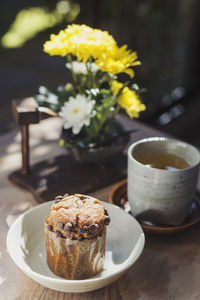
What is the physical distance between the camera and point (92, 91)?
2.91ft

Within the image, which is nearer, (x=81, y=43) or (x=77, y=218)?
(x=77, y=218)

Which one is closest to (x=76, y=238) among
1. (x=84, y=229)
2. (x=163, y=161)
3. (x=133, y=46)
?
(x=84, y=229)

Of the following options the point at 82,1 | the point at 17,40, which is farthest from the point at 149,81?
the point at 17,40

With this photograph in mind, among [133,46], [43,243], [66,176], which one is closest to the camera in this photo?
[43,243]

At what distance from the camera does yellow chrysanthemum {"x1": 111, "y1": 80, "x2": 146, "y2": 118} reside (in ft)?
2.98

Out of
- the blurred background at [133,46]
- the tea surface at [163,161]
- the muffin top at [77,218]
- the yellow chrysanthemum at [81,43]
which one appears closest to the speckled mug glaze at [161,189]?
the tea surface at [163,161]

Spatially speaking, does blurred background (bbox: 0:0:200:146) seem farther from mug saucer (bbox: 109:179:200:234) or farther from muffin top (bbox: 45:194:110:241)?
muffin top (bbox: 45:194:110:241)

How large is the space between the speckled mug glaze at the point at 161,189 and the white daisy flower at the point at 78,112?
158 mm

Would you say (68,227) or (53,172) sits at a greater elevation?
(68,227)

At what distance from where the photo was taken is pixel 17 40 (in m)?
2.54

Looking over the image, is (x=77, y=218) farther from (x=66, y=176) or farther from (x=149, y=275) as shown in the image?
(x=66, y=176)

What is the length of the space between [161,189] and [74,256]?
0.78ft

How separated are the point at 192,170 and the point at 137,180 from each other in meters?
0.12

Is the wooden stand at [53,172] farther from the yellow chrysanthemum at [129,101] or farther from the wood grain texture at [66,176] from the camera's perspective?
the yellow chrysanthemum at [129,101]
